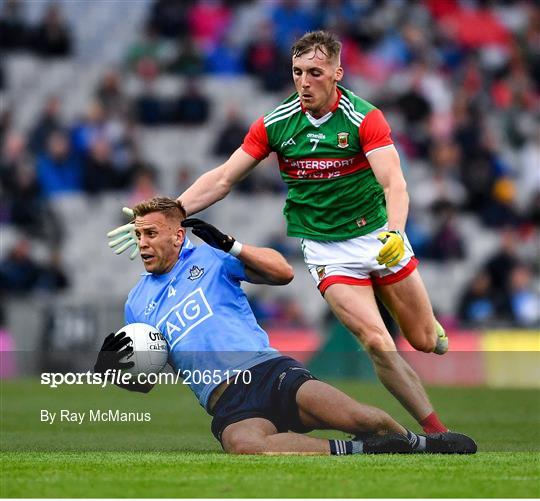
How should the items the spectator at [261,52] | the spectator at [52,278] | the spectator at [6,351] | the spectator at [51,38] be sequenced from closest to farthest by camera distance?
the spectator at [6,351] → the spectator at [52,278] → the spectator at [51,38] → the spectator at [261,52]

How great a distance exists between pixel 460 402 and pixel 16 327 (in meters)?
6.44

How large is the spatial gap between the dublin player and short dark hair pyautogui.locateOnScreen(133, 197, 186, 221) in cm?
48

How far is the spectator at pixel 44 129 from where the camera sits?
2100 centimetres

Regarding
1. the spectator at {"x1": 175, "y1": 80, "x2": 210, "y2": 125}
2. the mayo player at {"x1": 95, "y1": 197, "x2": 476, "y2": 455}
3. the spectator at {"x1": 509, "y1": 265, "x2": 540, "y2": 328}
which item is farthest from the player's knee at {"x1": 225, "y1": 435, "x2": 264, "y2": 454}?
the spectator at {"x1": 175, "y1": 80, "x2": 210, "y2": 125}

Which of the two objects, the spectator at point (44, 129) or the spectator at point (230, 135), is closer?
the spectator at point (44, 129)

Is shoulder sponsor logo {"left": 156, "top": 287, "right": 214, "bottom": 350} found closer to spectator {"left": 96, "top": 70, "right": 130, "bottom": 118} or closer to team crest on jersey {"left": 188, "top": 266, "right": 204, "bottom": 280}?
team crest on jersey {"left": 188, "top": 266, "right": 204, "bottom": 280}

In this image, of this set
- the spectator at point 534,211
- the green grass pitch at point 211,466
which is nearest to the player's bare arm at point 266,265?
the green grass pitch at point 211,466

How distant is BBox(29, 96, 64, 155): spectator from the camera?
827 inches

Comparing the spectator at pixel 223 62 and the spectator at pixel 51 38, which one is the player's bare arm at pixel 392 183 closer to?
the spectator at pixel 51 38

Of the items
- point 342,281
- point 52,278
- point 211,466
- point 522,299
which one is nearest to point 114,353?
point 211,466

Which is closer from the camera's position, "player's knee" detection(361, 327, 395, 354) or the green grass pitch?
the green grass pitch

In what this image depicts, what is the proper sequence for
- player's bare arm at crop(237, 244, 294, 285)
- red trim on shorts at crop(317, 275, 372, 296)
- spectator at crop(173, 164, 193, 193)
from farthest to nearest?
spectator at crop(173, 164, 193, 193) → red trim on shorts at crop(317, 275, 372, 296) → player's bare arm at crop(237, 244, 294, 285)

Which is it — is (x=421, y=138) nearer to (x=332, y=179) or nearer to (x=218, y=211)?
(x=218, y=211)

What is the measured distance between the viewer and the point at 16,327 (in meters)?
18.2
